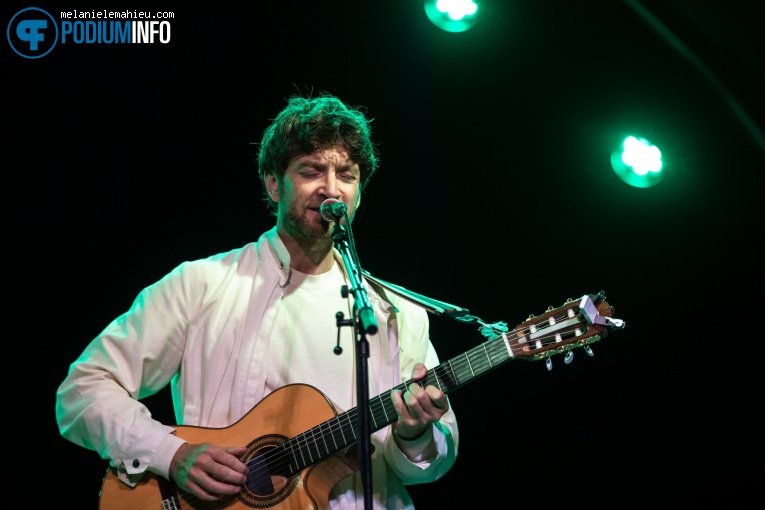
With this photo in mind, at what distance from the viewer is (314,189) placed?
3.30 m

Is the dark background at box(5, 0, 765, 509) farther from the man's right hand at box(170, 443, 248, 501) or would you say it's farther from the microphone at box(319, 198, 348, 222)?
the microphone at box(319, 198, 348, 222)

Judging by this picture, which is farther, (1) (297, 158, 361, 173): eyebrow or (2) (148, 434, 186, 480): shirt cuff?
(1) (297, 158, 361, 173): eyebrow

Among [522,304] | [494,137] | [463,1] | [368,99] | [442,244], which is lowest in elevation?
[522,304]

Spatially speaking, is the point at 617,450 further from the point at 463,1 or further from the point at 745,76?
the point at 463,1

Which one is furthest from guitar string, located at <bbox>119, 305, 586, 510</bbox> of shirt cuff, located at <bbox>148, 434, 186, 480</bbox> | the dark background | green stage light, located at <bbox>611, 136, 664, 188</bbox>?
green stage light, located at <bbox>611, 136, 664, 188</bbox>

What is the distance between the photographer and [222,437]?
281cm

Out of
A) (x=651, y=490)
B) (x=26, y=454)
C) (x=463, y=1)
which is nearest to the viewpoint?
(x=26, y=454)

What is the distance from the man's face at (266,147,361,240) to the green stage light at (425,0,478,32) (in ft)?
4.94

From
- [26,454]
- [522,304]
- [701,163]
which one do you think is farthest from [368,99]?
[26,454]

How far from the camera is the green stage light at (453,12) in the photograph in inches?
173

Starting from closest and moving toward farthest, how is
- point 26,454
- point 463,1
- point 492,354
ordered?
1. point 492,354
2. point 26,454
3. point 463,1

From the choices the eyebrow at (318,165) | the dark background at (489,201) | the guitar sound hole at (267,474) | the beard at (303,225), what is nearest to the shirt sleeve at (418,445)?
the guitar sound hole at (267,474)

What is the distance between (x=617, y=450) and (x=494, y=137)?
6.95 feet

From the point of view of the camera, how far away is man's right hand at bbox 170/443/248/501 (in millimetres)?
2631
